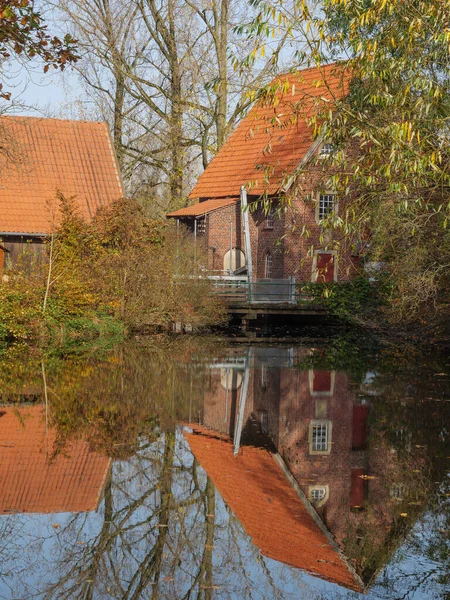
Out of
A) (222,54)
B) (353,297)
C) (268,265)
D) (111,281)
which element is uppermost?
(222,54)

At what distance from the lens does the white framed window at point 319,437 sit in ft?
36.9

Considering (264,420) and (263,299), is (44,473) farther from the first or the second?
(263,299)

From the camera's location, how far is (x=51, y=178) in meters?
35.9

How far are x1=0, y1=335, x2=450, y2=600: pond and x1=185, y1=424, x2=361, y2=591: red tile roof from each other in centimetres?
2

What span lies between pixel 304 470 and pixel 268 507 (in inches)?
A: 62.6

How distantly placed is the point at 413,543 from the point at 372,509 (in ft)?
3.41

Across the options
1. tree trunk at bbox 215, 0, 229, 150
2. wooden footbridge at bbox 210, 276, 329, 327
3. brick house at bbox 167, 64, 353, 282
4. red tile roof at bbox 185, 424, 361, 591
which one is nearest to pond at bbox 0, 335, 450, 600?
red tile roof at bbox 185, 424, 361, 591

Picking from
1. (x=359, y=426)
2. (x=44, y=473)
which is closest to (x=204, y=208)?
(x=359, y=426)

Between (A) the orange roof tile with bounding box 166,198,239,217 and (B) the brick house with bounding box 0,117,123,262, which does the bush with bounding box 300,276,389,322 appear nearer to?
(A) the orange roof tile with bounding box 166,198,239,217

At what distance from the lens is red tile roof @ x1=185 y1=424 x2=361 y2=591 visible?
6.73m

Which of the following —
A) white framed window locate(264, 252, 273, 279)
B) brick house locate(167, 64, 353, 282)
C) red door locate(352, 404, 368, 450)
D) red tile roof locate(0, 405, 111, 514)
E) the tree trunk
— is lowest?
red door locate(352, 404, 368, 450)

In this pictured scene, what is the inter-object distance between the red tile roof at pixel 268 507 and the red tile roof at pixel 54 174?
75.2ft

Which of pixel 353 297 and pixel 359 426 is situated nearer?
pixel 359 426

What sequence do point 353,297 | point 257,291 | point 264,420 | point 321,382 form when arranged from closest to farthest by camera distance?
point 264,420, point 321,382, point 353,297, point 257,291
